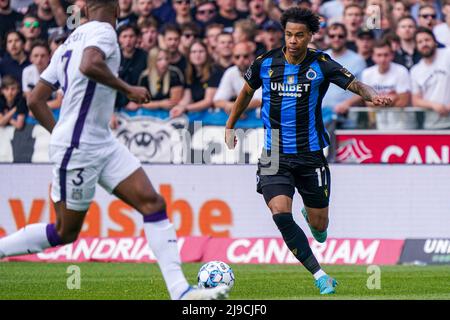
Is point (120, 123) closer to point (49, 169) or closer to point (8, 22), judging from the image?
point (49, 169)

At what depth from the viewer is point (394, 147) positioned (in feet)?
53.5

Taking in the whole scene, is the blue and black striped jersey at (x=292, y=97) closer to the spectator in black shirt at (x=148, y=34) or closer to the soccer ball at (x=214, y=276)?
the soccer ball at (x=214, y=276)

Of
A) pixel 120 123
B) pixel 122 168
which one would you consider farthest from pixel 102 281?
pixel 120 123

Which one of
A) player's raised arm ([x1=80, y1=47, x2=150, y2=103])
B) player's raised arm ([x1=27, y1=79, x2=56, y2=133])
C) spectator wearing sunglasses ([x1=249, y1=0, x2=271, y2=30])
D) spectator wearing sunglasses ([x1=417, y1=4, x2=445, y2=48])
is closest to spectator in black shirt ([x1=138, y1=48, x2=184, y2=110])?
spectator wearing sunglasses ([x1=249, y1=0, x2=271, y2=30])

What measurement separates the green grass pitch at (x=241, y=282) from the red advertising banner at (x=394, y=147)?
199cm

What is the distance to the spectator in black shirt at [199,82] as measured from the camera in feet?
56.5

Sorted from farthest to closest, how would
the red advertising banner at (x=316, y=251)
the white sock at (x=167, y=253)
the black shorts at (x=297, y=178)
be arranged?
the red advertising banner at (x=316, y=251) → the black shorts at (x=297, y=178) → the white sock at (x=167, y=253)

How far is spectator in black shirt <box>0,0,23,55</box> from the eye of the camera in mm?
19422

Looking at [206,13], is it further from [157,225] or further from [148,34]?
[157,225]

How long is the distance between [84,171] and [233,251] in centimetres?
710

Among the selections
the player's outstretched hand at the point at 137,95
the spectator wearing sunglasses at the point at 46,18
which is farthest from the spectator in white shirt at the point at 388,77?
the player's outstretched hand at the point at 137,95

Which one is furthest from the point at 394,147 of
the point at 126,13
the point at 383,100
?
the point at 383,100

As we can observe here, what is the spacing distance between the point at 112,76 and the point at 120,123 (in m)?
8.37

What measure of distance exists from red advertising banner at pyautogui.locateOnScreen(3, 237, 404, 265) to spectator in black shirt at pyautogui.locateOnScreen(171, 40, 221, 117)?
216cm
